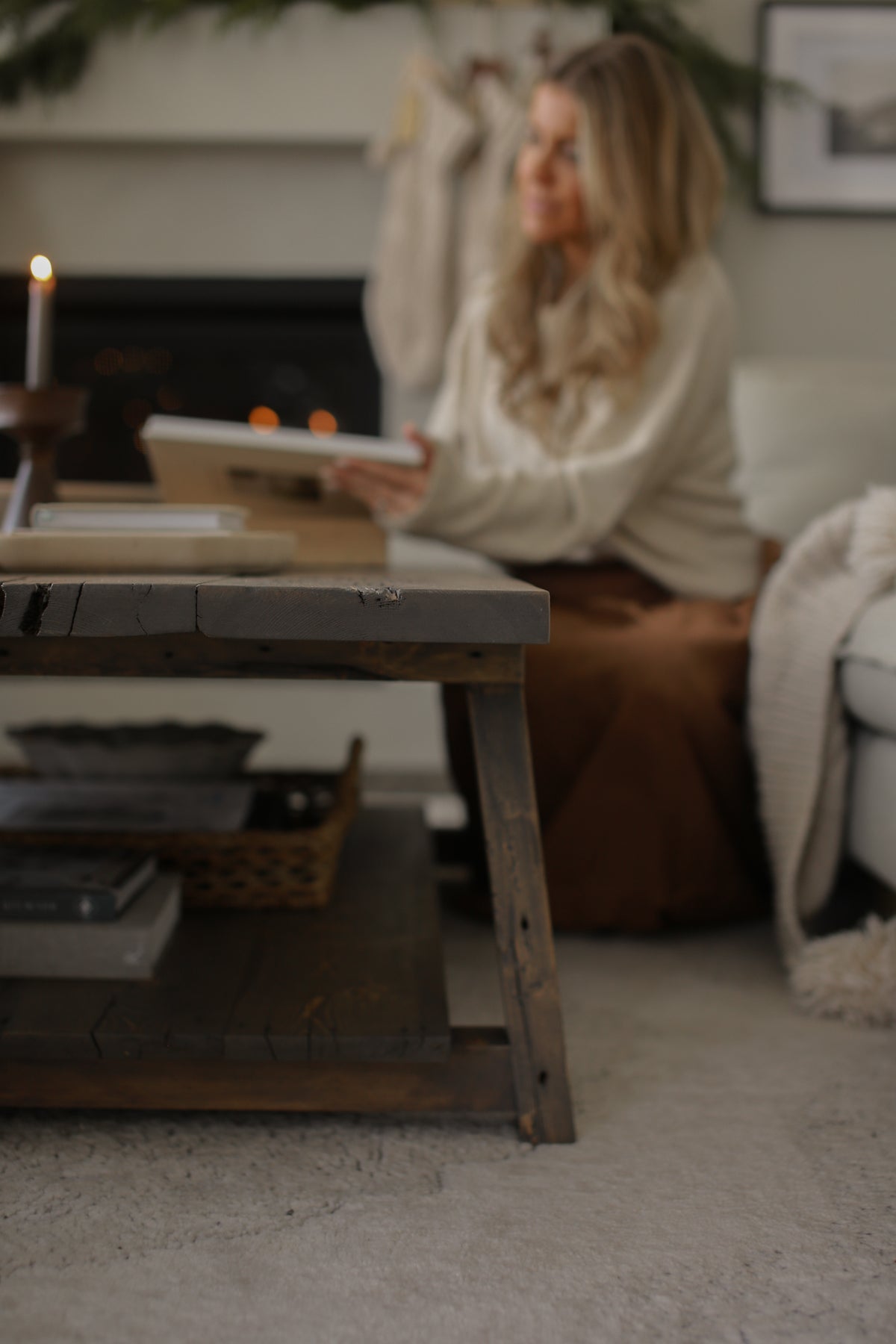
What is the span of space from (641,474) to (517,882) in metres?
0.69

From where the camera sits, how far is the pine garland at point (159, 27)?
2.21 m

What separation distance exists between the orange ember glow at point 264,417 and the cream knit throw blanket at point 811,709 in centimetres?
171

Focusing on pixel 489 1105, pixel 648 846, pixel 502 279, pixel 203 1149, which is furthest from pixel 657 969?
pixel 502 279

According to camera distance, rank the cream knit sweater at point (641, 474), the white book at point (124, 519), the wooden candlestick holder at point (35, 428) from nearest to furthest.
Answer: the white book at point (124, 519) < the wooden candlestick holder at point (35, 428) < the cream knit sweater at point (641, 474)

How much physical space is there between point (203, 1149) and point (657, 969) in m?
0.53

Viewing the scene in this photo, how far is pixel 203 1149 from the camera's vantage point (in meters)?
0.73

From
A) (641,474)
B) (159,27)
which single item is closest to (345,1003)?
(641,474)

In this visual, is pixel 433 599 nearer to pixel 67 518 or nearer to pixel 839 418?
pixel 67 518

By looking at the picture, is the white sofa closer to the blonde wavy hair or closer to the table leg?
the blonde wavy hair

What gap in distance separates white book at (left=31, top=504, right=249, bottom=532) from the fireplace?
1809mm

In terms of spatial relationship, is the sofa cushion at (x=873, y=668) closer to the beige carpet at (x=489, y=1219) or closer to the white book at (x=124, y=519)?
the beige carpet at (x=489, y=1219)

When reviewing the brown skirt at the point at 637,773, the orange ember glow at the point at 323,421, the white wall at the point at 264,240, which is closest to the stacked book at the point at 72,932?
the brown skirt at the point at 637,773

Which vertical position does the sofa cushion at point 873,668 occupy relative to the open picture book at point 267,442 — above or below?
below

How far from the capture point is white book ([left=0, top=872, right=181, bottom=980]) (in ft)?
2.59
